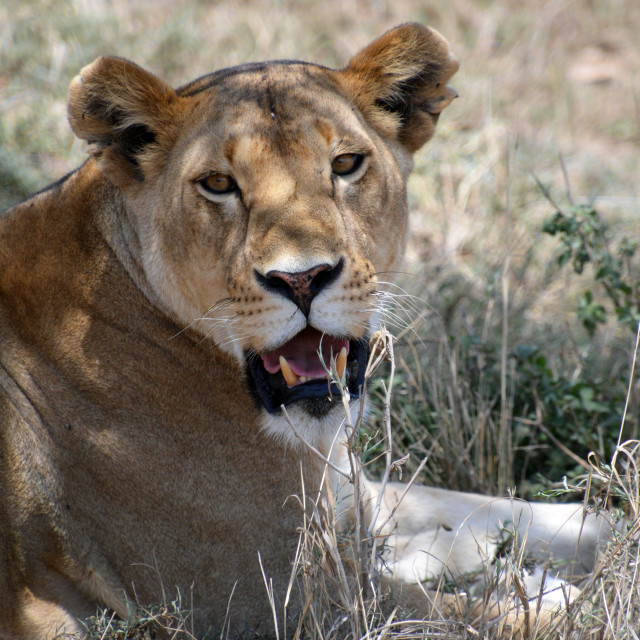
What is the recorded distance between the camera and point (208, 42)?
8383 millimetres

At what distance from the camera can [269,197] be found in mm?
2799

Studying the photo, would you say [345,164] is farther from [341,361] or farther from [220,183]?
[341,361]

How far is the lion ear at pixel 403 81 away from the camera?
3203mm

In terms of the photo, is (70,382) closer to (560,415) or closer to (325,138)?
(325,138)

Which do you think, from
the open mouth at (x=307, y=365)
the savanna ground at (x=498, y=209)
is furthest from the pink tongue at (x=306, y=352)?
the savanna ground at (x=498, y=209)

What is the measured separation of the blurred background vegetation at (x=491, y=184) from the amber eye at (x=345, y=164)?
0.50 m

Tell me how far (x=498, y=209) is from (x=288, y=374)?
4.51m

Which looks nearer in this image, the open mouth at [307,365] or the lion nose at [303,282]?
the lion nose at [303,282]

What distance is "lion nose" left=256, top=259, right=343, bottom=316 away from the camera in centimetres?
256

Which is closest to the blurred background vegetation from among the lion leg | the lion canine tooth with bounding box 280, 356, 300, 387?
the lion canine tooth with bounding box 280, 356, 300, 387

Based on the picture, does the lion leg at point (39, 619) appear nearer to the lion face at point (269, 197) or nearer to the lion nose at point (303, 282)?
the lion face at point (269, 197)

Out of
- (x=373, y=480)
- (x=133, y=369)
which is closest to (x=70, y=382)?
(x=133, y=369)

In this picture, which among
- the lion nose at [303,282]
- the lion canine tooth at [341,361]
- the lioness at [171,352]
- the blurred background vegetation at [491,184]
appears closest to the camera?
the lion nose at [303,282]

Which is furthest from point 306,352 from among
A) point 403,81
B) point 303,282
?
point 403,81
